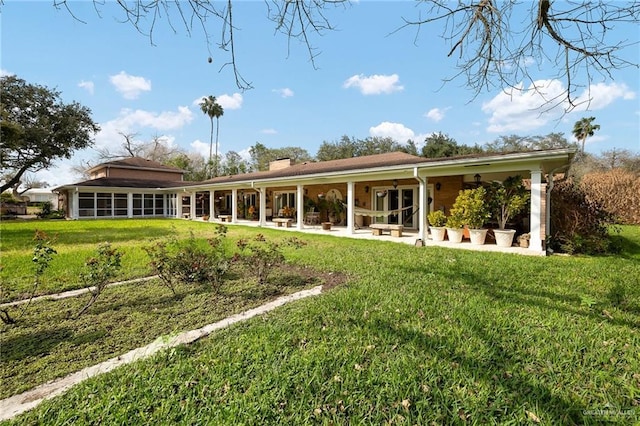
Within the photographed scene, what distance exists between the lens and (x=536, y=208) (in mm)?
7539

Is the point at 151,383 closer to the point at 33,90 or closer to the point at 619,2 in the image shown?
the point at 619,2

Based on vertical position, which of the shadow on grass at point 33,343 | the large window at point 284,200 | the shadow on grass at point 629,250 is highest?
the large window at point 284,200

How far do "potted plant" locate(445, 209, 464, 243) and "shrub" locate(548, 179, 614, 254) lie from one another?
7.02 feet

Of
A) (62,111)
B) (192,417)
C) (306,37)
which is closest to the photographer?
(192,417)

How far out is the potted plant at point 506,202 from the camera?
27.1ft

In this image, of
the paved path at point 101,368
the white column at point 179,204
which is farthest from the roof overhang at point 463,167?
the white column at point 179,204

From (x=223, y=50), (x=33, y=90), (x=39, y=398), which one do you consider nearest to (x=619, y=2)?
(x=223, y=50)

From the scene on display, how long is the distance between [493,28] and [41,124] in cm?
2577

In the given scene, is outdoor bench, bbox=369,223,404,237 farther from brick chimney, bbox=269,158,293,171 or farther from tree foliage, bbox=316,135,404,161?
tree foliage, bbox=316,135,404,161

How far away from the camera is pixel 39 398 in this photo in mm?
2188

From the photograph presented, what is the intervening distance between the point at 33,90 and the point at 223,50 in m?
25.1

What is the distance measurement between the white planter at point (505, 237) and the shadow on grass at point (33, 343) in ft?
30.5

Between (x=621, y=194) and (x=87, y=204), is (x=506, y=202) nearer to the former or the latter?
(x=621, y=194)

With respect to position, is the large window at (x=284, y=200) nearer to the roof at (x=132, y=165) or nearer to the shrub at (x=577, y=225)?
the shrub at (x=577, y=225)
